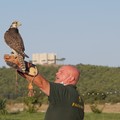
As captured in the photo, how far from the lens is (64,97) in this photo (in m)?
5.37

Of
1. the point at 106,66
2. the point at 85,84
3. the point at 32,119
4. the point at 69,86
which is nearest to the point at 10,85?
the point at 85,84

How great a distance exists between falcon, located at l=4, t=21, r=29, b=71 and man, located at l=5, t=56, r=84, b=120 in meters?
0.56

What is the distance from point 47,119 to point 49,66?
79962 mm

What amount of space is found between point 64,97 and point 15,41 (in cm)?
A: 96

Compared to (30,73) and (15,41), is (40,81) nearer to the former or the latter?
(30,73)

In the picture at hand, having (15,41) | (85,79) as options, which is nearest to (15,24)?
(15,41)

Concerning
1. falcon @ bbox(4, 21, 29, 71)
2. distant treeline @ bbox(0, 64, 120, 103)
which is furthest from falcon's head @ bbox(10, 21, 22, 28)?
distant treeline @ bbox(0, 64, 120, 103)

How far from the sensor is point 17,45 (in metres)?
4.59

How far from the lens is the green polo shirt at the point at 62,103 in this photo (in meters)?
5.29

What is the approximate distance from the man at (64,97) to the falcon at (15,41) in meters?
0.56

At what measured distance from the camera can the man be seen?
17.2ft

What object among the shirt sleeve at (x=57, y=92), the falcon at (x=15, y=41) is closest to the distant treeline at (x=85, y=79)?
the shirt sleeve at (x=57, y=92)

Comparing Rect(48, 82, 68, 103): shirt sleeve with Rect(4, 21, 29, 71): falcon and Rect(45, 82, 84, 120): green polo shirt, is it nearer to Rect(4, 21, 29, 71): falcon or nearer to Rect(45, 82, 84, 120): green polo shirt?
Rect(45, 82, 84, 120): green polo shirt

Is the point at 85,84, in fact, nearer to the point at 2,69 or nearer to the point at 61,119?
the point at 2,69
